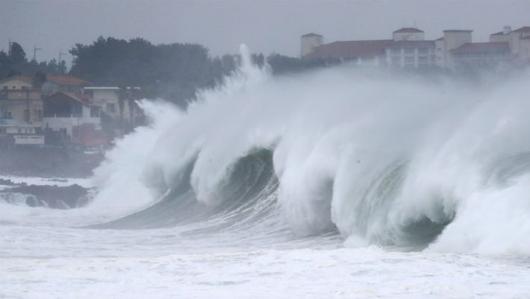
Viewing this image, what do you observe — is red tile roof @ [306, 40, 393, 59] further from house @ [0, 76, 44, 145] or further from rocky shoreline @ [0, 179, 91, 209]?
house @ [0, 76, 44, 145]

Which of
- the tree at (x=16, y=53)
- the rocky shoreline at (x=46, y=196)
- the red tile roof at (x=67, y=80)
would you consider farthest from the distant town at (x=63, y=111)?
the rocky shoreline at (x=46, y=196)

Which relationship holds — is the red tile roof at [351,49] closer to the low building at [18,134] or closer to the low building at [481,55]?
the low building at [481,55]

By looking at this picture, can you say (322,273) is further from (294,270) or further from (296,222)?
(296,222)

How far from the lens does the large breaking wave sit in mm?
14977

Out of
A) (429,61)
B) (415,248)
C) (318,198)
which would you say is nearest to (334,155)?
(318,198)

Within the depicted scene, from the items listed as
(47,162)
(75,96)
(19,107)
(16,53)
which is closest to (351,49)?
(47,162)

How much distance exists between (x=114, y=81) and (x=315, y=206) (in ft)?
170

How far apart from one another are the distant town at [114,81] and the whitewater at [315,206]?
12828mm

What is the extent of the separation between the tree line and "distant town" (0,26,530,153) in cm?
6

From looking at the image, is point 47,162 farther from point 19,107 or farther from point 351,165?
point 351,165

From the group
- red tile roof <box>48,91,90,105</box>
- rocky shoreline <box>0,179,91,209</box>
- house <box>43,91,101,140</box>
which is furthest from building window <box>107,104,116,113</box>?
rocky shoreline <box>0,179,91,209</box>

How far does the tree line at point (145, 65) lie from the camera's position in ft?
202

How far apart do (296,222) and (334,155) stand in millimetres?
1416

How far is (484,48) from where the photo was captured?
1588 inches
